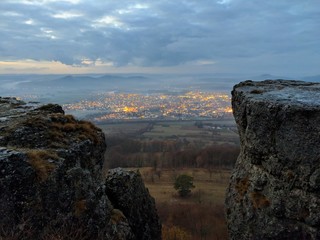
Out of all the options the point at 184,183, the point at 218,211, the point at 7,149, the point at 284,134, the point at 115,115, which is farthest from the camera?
the point at 115,115

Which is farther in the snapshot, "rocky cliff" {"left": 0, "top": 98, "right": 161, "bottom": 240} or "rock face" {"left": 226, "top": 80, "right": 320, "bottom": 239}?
"rock face" {"left": 226, "top": 80, "right": 320, "bottom": 239}

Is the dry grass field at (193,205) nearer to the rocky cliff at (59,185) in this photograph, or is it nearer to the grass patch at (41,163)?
the rocky cliff at (59,185)

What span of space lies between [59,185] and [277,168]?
261 inches

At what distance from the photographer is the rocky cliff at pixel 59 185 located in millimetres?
8812

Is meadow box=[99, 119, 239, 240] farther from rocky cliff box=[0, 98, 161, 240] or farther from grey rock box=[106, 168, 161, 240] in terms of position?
rocky cliff box=[0, 98, 161, 240]

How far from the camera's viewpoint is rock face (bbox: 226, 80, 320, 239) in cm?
967

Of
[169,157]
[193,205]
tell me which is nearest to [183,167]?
[169,157]

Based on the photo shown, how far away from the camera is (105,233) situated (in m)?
10.5

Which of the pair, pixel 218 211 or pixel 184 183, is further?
pixel 184 183

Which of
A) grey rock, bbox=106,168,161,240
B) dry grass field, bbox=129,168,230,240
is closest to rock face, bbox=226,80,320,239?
grey rock, bbox=106,168,161,240

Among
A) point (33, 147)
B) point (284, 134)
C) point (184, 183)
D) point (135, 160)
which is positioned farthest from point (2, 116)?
point (135, 160)

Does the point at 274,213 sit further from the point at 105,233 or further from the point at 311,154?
the point at 105,233

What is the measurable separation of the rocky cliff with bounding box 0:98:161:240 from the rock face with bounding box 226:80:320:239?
3957 millimetres

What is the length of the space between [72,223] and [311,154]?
714 cm
